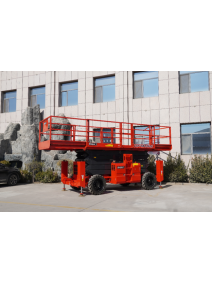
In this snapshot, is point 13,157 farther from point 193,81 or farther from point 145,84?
point 193,81

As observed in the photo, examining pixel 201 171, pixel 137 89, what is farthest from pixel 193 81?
pixel 201 171

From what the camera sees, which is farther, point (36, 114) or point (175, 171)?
point (36, 114)

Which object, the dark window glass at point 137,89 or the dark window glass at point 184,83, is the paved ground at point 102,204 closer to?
the dark window glass at point 184,83

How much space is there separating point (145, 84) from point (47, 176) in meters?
10.2

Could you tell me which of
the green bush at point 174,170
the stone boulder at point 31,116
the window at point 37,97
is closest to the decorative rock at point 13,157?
the stone boulder at point 31,116

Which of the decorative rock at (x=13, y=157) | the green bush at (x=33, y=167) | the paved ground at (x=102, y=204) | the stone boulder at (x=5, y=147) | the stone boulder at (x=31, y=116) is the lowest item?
the paved ground at (x=102, y=204)

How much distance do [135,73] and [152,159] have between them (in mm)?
7162

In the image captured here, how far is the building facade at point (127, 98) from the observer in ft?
53.4

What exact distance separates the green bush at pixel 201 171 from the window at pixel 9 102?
694 inches

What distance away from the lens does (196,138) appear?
16.3m

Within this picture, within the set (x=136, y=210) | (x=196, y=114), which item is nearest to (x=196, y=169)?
(x=196, y=114)

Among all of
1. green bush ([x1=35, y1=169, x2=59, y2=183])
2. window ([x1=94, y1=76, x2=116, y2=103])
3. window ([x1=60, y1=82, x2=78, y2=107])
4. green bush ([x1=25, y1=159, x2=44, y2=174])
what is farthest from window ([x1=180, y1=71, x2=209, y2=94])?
green bush ([x1=25, y1=159, x2=44, y2=174])

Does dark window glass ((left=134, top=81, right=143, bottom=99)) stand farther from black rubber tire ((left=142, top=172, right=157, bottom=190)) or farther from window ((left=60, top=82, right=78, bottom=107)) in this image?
black rubber tire ((left=142, top=172, right=157, bottom=190))

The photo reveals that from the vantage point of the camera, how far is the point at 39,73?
21.8 meters
